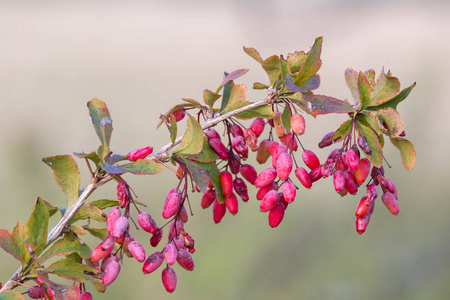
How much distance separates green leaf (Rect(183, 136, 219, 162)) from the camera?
0.40m

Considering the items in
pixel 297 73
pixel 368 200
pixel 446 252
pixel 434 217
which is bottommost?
pixel 446 252

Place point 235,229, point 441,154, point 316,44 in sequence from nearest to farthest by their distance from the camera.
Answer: point 316,44 < point 235,229 < point 441,154

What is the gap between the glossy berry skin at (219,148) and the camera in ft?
1.32

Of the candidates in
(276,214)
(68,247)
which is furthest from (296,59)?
(68,247)

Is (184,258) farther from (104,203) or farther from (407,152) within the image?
(407,152)

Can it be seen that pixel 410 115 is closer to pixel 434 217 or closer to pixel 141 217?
pixel 434 217

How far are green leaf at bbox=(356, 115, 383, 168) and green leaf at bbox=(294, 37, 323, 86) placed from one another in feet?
0.18

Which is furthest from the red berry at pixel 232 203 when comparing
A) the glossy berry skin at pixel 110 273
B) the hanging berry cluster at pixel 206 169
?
the glossy berry skin at pixel 110 273

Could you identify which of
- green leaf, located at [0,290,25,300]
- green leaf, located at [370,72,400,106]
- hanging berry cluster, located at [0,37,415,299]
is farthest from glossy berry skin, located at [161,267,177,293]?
green leaf, located at [370,72,400,106]

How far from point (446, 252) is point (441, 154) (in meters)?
0.38

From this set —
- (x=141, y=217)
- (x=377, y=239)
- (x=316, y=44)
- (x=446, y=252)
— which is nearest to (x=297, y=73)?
(x=316, y=44)

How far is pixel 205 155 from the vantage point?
401 millimetres

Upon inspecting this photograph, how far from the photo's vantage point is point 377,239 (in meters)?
1.67

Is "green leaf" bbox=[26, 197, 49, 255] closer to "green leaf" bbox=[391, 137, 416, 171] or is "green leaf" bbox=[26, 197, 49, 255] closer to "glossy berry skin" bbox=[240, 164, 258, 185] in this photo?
"glossy berry skin" bbox=[240, 164, 258, 185]
